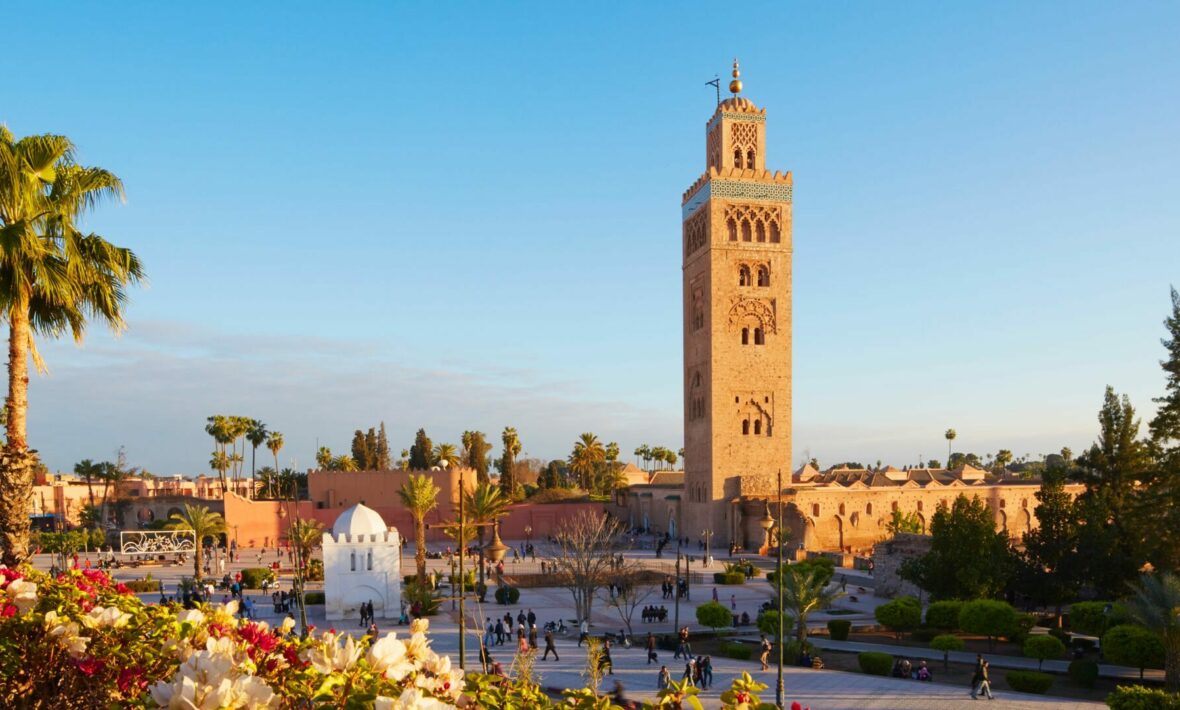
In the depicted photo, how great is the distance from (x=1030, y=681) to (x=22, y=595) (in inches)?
702

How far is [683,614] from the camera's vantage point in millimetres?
26562

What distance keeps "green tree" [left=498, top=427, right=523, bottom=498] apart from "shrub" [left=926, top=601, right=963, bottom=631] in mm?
34786

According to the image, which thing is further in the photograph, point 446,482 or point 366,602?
point 446,482

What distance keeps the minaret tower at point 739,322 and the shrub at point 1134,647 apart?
24981 mm

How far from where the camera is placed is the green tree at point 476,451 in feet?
199

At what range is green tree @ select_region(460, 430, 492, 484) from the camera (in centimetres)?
6078

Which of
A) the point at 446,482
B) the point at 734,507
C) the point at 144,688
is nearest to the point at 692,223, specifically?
the point at 734,507

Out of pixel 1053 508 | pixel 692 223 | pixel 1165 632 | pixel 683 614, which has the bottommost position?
pixel 683 614

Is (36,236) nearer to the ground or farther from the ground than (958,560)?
farther from the ground

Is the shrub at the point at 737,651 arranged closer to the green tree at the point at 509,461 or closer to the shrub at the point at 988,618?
the shrub at the point at 988,618

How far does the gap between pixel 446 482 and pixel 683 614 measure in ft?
70.7

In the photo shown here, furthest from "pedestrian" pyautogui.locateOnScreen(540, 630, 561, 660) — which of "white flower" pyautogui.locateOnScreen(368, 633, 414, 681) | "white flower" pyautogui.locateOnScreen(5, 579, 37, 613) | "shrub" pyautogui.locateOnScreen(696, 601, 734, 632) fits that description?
"white flower" pyautogui.locateOnScreen(368, 633, 414, 681)

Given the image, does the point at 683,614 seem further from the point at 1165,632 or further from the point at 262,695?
the point at 262,695

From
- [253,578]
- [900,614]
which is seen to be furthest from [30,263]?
[253,578]
